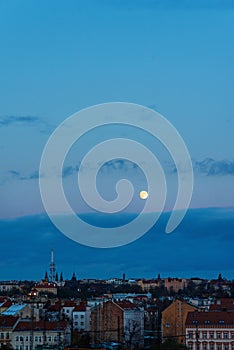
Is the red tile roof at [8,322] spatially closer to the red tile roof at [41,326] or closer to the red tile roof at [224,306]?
the red tile roof at [41,326]

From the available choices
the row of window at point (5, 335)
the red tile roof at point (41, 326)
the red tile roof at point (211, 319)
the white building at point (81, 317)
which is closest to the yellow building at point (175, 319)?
the red tile roof at point (211, 319)

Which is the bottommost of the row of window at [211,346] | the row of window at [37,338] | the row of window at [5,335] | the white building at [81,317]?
the row of window at [211,346]

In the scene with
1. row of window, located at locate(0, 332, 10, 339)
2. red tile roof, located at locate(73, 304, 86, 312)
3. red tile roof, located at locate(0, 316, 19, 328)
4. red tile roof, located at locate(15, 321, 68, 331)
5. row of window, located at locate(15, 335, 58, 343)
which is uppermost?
red tile roof, located at locate(73, 304, 86, 312)

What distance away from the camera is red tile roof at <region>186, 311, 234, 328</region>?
117 ft

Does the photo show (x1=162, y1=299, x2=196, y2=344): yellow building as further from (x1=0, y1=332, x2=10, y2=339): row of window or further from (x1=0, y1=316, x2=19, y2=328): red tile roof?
(x1=0, y1=332, x2=10, y2=339): row of window

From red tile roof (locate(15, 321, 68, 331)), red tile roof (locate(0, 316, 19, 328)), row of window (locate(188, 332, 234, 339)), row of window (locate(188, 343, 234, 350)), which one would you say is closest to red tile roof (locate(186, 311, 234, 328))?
row of window (locate(188, 332, 234, 339))

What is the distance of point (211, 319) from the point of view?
35.8m

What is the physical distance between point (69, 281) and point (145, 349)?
71850 millimetres

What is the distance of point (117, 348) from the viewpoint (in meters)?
33.1

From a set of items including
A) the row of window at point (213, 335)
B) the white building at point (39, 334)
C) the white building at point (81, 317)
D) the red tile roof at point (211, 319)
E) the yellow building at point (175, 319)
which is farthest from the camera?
the white building at point (81, 317)

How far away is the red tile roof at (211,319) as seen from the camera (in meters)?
35.6

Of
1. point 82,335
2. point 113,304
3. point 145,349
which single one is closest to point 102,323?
point 113,304

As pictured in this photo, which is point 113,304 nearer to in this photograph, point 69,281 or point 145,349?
point 145,349

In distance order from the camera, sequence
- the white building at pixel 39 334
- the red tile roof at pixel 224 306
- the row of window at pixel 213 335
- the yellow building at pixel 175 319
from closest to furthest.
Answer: the row of window at pixel 213 335, the white building at pixel 39 334, the yellow building at pixel 175 319, the red tile roof at pixel 224 306
